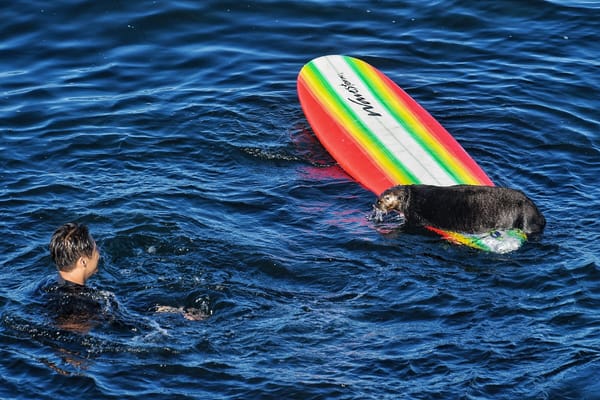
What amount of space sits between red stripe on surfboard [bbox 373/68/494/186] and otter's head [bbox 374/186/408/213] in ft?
3.71

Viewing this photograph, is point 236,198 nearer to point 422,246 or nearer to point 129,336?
point 422,246

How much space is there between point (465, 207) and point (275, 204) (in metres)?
2.25

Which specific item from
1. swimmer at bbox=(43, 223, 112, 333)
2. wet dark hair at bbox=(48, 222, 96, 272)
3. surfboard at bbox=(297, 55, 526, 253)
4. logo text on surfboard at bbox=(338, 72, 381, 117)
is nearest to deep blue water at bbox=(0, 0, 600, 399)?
swimmer at bbox=(43, 223, 112, 333)

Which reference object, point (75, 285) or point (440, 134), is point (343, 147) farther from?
point (75, 285)

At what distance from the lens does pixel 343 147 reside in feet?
41.8

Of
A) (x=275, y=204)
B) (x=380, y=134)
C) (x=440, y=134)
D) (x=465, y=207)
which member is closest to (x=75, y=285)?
(x=275, y=204)

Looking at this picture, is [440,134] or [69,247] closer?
[69,247]

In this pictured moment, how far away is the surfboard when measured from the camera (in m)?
11.8

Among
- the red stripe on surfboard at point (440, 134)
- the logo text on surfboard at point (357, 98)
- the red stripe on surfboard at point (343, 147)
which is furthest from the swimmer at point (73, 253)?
the logo text on surfboard at point (357, 98)

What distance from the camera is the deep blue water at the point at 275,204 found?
28.0 ft

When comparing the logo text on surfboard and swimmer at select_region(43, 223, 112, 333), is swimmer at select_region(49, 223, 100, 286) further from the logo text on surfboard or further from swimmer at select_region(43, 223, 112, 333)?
the logo text on surfboard

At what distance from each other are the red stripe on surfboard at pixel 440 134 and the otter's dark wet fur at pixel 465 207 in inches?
37.6

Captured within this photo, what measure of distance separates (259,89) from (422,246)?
525 centimetres

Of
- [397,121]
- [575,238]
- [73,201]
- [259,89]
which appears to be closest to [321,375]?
[575,238]
